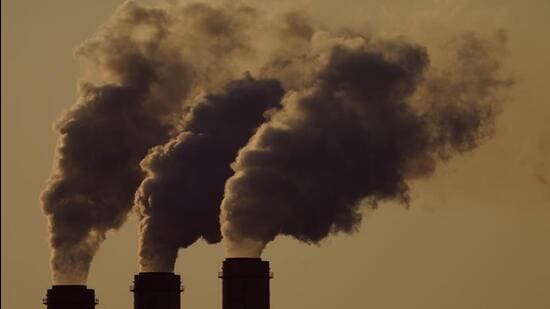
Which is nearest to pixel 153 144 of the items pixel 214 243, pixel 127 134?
pixel 127 134

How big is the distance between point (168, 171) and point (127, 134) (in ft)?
29.9

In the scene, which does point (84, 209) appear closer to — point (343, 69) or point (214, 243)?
point (214, 243)

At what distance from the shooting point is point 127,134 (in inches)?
5074

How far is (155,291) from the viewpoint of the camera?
118 metres

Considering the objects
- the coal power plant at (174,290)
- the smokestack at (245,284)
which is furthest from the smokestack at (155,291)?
the smokestack at (245,284)

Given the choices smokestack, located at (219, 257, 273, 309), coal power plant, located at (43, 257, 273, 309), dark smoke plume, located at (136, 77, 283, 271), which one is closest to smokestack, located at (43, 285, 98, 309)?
coal power plant, located at (43, 257, 273, 309)

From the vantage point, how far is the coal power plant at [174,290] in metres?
114

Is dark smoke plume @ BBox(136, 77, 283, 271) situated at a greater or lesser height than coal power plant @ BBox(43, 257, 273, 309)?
greater

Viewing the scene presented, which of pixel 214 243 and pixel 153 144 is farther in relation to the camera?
pixel 153 144

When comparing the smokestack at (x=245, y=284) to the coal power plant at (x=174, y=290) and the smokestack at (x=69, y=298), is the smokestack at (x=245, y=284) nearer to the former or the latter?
the coal power plant at (x=174, y=290)

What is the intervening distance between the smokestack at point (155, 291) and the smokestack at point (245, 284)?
3.99 metres

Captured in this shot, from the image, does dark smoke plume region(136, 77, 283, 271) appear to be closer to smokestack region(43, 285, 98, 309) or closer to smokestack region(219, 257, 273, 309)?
smokestack region(43, 285, 98, 309)

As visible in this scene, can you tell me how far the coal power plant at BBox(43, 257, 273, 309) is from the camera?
114438mm

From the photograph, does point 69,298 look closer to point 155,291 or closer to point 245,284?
point 155,291
